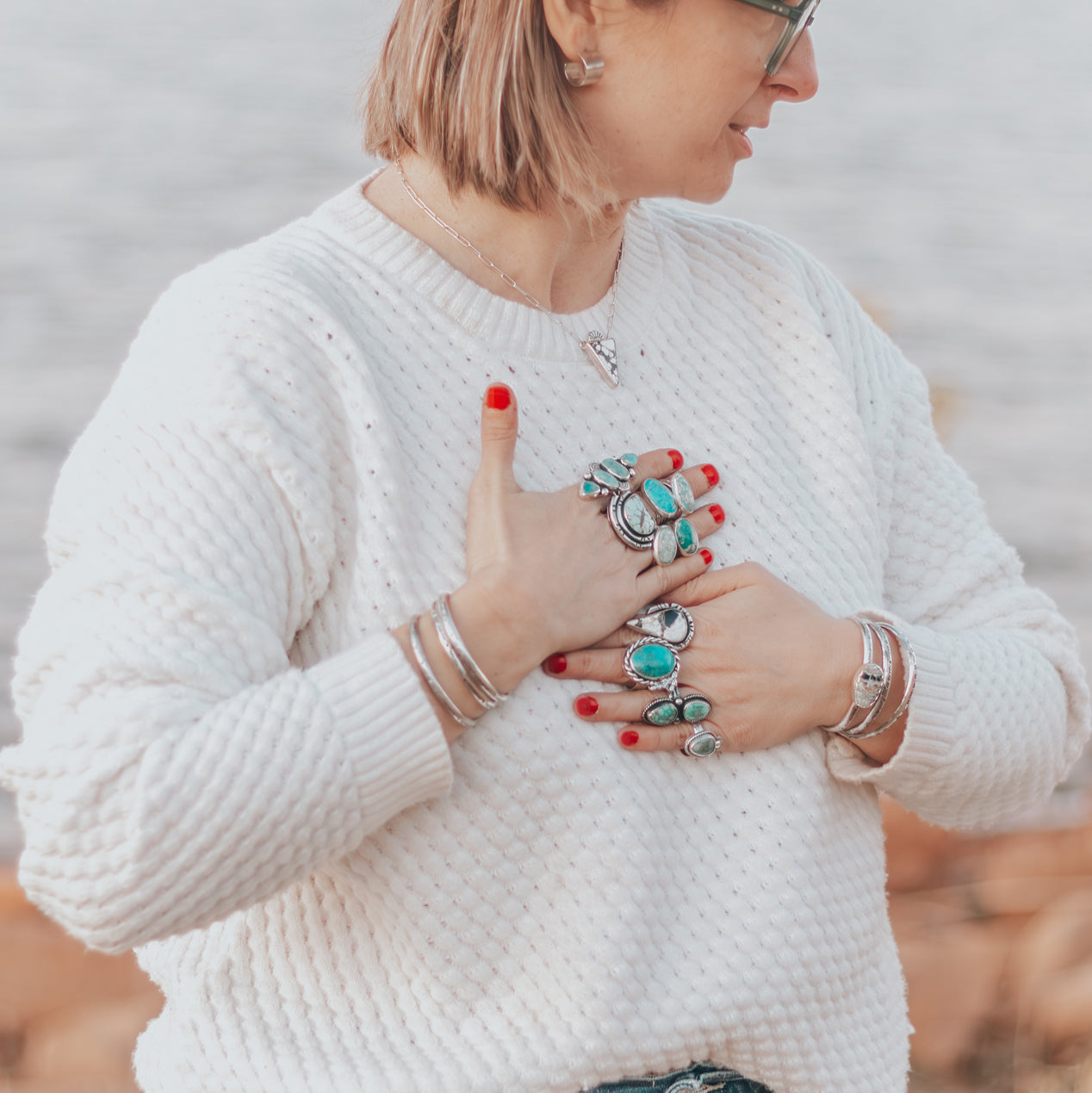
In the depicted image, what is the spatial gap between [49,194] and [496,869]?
209cm

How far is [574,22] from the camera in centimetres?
110

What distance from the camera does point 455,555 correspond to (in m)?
1.06

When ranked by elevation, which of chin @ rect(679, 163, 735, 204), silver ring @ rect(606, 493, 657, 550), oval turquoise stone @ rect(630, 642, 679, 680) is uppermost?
chin @ rect(679, 163, 735, 204)

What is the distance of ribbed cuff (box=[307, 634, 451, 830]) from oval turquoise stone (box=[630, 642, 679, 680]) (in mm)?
199

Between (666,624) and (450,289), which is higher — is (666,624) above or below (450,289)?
below

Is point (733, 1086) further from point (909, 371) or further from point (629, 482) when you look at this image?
point (909, 371)

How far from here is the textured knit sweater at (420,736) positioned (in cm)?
91

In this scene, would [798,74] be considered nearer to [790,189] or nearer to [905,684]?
[905,684]

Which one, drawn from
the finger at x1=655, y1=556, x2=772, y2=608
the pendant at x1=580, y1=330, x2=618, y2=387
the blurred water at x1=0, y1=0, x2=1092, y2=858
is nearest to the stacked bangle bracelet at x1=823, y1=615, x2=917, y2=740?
the finger at x1=655, y1=556, x2=772, y2=608

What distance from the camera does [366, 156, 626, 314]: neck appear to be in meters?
1.17

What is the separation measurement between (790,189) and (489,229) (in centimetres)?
229

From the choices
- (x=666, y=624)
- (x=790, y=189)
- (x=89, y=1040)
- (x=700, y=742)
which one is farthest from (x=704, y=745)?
(x=790, y=189)

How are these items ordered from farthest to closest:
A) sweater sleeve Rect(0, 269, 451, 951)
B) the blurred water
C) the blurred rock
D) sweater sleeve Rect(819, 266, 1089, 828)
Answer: the blurred water → the blurred rock → sweater sleeve Rect(819, 266, 1089, 828) → sweater sleeve Rect(0, 269, 451, 951)

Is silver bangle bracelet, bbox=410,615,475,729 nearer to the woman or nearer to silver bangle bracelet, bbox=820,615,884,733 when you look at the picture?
the woman
